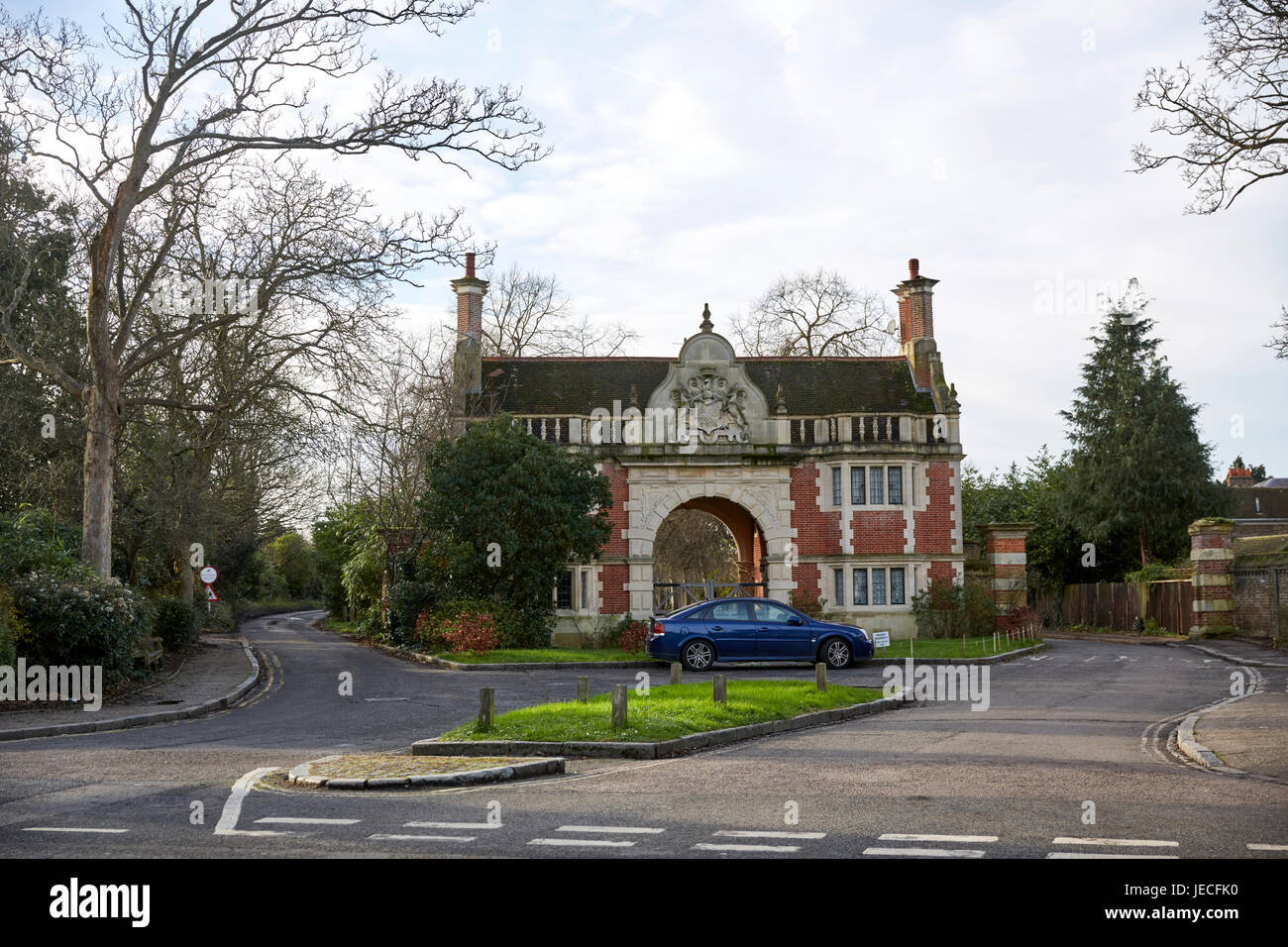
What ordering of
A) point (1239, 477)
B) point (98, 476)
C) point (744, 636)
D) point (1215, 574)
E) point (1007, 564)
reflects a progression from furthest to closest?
point (1239, 477) → point (1007, 564) → point (1215, 574) → point (744, 636) → point (98, 476)

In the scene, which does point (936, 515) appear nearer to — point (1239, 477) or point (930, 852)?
point (930, 852)

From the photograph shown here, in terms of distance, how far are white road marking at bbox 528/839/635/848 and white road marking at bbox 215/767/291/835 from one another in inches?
74.4

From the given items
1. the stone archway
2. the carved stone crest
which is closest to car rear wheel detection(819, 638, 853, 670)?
the stone archway

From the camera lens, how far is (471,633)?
2955 centimetres

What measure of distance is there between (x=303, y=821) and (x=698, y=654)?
17190mm

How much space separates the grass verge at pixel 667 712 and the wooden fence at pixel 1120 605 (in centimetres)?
2516

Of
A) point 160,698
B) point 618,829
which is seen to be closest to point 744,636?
point 160,698

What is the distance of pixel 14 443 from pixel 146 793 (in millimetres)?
20889

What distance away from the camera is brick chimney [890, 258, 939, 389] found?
129 feet

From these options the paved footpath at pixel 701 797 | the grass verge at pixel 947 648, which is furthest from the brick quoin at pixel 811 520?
the paved footpath at pixel 701 797

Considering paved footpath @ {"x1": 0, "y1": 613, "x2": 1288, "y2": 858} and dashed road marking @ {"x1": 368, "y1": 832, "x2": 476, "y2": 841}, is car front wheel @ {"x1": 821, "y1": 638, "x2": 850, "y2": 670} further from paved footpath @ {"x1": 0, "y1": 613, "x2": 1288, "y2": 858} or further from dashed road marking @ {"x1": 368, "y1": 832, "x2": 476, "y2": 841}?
dashed road marking @ {"x1": 368, "y1": 832, "x2": 476, "y2": 841}

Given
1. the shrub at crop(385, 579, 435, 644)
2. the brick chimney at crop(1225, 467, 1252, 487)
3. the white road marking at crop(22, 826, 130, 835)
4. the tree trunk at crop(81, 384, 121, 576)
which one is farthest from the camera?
Result: the brick chimney at crop(1225, 467, 1252, 487)

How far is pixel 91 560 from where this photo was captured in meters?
22.7

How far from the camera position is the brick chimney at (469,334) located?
3844 cm
